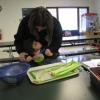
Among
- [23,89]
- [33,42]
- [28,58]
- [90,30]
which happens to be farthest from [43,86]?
[90,30]

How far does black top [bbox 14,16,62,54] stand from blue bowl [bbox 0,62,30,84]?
460mm

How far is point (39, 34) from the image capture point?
1624 millimetres

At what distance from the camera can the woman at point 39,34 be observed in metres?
1.46

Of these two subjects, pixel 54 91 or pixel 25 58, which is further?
pixel 25 58

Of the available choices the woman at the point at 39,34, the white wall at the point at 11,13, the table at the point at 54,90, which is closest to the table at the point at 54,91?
the table at the point at 54,90

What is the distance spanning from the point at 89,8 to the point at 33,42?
5.65m

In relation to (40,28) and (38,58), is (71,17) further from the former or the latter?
(38,58)

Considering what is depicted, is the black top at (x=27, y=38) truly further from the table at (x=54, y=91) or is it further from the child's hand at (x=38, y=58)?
the table at (x=54, y=91)

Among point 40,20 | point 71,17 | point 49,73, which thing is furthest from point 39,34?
point 71,17

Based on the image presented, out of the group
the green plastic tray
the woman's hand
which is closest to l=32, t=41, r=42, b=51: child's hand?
the woman's hand

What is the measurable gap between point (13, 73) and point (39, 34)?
65cm

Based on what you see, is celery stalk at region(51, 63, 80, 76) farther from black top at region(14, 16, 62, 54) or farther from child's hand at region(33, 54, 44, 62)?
black top at region(14, 16, 62, 54)

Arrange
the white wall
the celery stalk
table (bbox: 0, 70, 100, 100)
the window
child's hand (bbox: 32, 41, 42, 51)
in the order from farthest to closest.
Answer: the window
the white wall
child's hand (bbox: 32, 41, 42, 51)
the celery stalk
table (bbox: 0, 70, 100, 100)

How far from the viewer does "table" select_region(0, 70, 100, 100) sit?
0.86 meters
